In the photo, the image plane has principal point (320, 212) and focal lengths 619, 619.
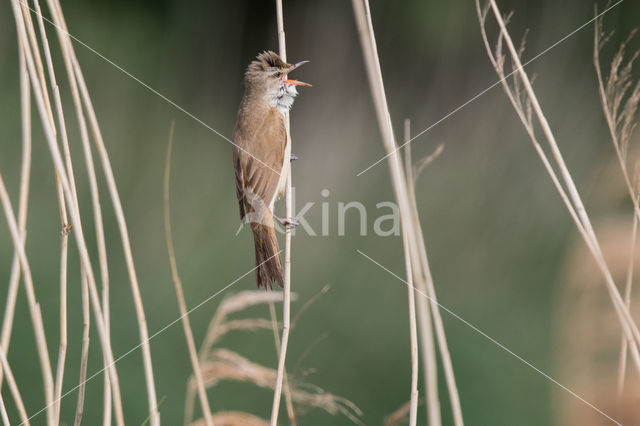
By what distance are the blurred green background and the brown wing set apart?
1830 mm

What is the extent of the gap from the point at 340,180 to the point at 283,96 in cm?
220

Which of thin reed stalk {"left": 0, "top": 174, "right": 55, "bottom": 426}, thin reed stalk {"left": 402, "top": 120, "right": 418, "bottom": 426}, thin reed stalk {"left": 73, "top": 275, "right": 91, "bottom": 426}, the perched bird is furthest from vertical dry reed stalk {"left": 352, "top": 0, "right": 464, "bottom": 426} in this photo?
the perched bird

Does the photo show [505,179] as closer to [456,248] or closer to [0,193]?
[456,248]

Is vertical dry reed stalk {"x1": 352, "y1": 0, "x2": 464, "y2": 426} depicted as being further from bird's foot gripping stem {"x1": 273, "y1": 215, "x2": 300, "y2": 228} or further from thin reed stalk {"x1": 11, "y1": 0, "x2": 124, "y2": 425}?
thin reed stalk {"x1": 11, "y1": 0, "x2": 124, "y2": 425}

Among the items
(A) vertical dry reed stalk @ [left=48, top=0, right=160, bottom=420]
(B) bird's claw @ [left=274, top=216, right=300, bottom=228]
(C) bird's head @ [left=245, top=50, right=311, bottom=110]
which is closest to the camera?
(A) vertical dry reed stalk @ [left=48, top=0, right=160, bottom=420]

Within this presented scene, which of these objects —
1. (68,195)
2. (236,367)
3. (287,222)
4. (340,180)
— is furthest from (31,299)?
(340,180)

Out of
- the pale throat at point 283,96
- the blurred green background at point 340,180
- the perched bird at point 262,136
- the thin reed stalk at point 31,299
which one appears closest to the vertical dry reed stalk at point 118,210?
the thin reed stalk at point 31,299

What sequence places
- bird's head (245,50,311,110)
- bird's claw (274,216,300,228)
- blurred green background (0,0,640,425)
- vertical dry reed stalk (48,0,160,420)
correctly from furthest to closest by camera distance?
blurred green background (0,0,640,425), bird's head (245,50,311,110), bird's claw (274,216,300,228), vertical dry reed stalk (48,0,160,420)

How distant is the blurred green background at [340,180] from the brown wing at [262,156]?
1830 millimetres

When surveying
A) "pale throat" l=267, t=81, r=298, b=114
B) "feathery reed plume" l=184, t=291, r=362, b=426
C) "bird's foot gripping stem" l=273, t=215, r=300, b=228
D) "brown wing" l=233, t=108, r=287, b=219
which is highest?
"pale throat" l=267, t=81, r=298, b=114

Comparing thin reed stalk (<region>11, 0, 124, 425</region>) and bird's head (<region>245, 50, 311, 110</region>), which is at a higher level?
bird's head (<region>245, 50, 311, 110</region>)

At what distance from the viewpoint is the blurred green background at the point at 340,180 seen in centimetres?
445

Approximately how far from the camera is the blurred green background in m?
4.45

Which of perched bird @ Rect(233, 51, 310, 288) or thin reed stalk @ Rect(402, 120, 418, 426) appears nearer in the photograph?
thin reed stalk @ Rect(402, 120, 418, 426)
